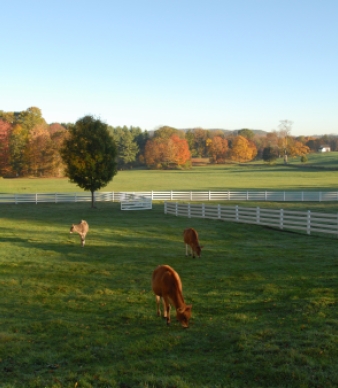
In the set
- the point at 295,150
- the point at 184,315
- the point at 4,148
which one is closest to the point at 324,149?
the point at 295,150

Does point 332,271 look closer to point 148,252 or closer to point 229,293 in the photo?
point 229,293

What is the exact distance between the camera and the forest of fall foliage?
88.1m

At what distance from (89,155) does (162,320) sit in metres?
29.3

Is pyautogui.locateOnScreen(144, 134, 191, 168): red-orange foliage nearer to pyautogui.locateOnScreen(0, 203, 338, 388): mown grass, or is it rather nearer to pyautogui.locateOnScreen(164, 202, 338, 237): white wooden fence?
pyautogui.locateOnScreen(164, 202, 338, 237): white wooden fence

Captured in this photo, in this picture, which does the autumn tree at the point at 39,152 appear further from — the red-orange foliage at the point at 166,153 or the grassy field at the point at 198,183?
the red-orange foliage at the point at 166,153

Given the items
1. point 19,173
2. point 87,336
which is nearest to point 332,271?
point 87,336

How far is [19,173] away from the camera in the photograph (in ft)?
303

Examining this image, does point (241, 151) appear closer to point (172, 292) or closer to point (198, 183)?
point (198, 183)

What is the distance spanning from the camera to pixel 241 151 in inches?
5384

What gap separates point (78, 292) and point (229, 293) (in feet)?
12.3

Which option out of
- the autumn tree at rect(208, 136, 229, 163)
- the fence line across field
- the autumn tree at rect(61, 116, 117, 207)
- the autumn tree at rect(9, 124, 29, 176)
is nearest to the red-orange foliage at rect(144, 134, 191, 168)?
the autumn tree at rect(208, 136, 229, 163)

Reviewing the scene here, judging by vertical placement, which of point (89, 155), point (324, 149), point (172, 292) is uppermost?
point (324, 149)

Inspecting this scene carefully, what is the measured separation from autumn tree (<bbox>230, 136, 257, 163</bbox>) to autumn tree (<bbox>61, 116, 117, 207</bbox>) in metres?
102

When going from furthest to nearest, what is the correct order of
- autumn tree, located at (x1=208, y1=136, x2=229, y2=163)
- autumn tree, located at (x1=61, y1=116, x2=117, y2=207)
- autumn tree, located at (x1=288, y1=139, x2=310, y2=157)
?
autumn tree, located at (x1=208, y1=136, x2=229, y2=163) < autumn tree, located at (x1=288, y1=139, x2=310, y2=157) < autumn tree, located at (x1=61, y1=116, x2=117, y2=207)
